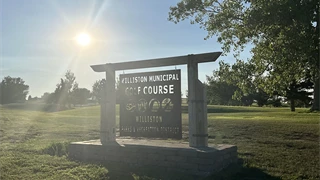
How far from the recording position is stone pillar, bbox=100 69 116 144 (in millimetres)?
8555

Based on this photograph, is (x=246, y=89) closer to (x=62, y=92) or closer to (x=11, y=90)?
(x=62, y=92)

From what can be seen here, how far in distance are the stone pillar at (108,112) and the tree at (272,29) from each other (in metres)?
4.43

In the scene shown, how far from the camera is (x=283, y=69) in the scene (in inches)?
475

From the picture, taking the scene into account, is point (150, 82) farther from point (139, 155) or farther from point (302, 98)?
point (302, 98)

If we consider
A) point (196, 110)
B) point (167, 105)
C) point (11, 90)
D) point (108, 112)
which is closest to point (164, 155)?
point (196, 110)

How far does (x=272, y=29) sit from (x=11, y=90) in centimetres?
7432

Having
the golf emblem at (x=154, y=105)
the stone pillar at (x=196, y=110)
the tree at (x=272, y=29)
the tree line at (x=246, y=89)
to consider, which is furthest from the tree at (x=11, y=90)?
the stone pillar at (x=196, y=110)

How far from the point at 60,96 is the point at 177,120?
42634mm

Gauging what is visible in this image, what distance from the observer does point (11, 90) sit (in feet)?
241

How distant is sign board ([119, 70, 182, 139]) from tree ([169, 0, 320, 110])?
321 cm

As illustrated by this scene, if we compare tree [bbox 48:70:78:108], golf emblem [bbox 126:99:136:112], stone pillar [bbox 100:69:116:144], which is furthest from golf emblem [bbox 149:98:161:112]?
tree [bbox 48:70:78:108]

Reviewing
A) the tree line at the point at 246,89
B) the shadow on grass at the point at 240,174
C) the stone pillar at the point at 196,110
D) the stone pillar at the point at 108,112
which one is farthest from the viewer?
the tree line at the point at 246,89

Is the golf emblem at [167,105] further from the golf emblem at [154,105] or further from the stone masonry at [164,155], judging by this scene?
the stone masonry at [164,155]

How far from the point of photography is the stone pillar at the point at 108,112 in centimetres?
855
